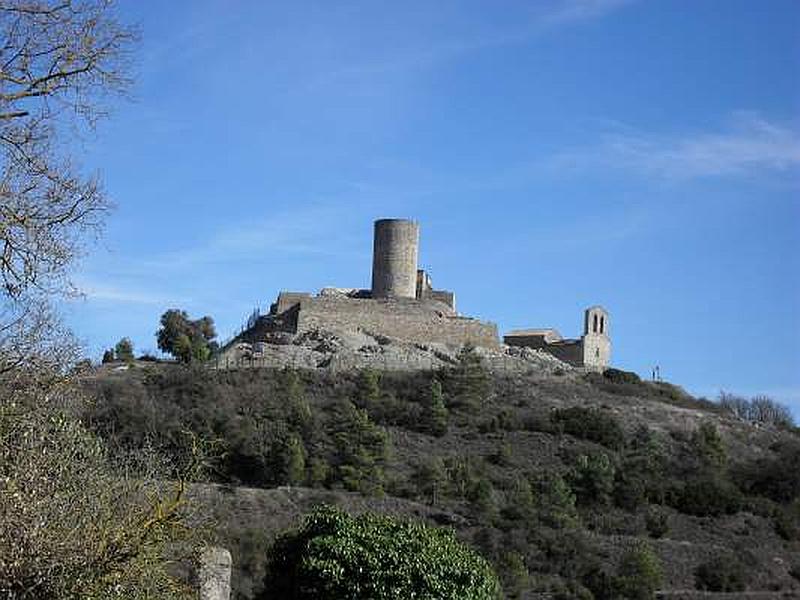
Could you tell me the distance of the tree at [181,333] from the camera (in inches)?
2218

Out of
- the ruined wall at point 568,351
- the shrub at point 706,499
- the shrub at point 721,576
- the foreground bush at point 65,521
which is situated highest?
the ruined wall at point 568,351

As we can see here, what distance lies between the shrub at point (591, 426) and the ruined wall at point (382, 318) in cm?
751

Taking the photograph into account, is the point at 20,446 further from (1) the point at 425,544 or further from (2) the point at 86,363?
(1) the point at 425,544

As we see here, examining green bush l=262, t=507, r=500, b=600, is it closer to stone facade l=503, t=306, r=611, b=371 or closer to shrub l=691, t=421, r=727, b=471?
shrub l=691, t=421, r=727, b=471

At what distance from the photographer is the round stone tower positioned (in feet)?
181

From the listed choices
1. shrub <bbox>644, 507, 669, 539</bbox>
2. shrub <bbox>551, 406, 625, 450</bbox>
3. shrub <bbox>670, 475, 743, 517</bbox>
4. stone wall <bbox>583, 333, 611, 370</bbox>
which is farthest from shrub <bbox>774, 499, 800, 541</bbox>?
stone wall <bbox>583, 333, 611, 370</bbox>

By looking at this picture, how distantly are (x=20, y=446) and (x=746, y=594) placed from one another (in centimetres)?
2530

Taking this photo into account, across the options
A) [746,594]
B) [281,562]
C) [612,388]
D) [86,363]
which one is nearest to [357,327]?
[612,388]

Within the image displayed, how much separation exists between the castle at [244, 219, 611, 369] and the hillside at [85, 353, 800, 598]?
2439mm

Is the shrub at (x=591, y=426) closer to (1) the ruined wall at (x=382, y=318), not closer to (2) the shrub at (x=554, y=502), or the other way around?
(2) the shrub at (x=554, y=502)

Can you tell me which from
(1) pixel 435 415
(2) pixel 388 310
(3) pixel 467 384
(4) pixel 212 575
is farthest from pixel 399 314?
(4) pixel 212 575

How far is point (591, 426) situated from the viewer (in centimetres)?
4794

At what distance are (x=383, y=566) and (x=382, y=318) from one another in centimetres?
3599

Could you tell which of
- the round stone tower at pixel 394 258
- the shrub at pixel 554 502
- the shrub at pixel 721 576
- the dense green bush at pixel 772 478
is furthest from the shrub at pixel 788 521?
the round stone tower at pixel 394 258
